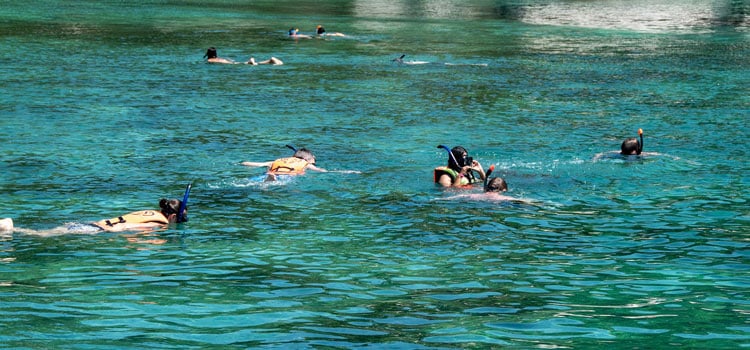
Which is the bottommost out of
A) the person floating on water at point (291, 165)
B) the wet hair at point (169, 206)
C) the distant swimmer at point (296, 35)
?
the distant swimmer at point (296, 35)

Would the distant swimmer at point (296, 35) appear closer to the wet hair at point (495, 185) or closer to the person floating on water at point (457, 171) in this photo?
the person floating on water at point (457, 171)

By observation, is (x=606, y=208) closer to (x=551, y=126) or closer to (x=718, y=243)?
(x=718, y=243)

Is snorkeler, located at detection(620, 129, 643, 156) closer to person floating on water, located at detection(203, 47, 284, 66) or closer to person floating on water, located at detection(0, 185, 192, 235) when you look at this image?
person floating on water, located at detection(0, 185, 192, 235)

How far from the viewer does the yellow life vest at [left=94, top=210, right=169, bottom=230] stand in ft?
69.7

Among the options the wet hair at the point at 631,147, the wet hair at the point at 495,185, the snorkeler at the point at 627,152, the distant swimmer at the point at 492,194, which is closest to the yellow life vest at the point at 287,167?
the distant swimmer at the point at 492,194

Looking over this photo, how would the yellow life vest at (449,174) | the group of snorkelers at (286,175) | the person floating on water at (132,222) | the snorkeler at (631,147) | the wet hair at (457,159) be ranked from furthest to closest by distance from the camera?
1. the snorkeler at (631,147)
2. the wet hair at (457,159)
3. the yellow life vest at (449,174)
4. the group of snorkelers at (286,175)
5. the person floating on water at (132,222)

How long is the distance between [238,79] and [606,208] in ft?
90.1

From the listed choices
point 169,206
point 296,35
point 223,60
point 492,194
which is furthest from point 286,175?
point 296,35

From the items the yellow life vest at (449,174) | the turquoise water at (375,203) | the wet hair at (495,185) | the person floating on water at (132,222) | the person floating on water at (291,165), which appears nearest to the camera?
the turquoise water at (375,203)

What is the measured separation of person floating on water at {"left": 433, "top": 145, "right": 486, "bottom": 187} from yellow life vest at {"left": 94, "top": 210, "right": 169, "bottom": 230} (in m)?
7.02

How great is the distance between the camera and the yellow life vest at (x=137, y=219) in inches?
836

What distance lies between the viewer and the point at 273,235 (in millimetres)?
21453

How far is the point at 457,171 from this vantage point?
26125 mm

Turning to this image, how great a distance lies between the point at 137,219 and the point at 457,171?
7.89 meters
